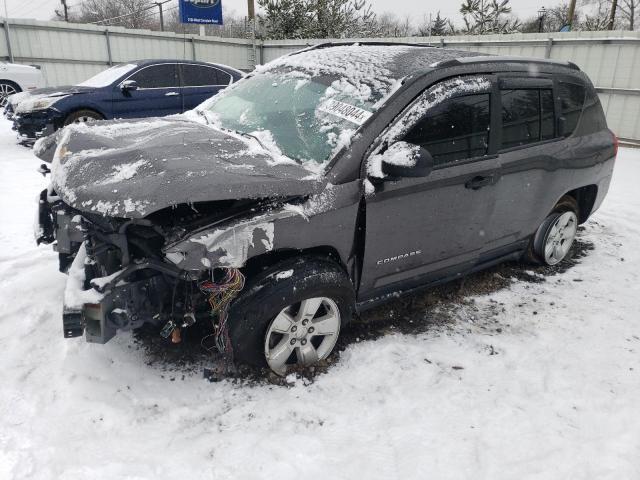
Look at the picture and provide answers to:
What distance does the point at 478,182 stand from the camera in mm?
3129

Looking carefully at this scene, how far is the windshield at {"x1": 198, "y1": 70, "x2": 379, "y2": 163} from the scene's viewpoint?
2742 millimetres

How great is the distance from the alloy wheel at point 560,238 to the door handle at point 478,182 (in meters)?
1.27

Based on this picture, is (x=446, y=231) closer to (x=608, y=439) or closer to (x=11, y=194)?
(x=608, y=439)

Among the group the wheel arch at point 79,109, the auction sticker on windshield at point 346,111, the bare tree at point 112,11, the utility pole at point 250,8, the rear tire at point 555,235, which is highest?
the bare tree at point 112,11

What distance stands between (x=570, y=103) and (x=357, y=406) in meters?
3.02

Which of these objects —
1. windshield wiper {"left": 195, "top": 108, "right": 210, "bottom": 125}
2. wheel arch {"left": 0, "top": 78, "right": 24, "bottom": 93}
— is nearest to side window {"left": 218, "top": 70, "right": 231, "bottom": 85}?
wheel arch {"left": 0, "top": 78, "right": 24, "bottom": 93}

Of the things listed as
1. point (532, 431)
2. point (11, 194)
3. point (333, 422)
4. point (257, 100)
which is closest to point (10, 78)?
point (11, 194)

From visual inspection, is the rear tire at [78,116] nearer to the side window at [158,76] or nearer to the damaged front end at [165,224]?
the side window at [158,76]

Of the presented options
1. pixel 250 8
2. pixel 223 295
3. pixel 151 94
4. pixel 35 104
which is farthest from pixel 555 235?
pixel 250 8

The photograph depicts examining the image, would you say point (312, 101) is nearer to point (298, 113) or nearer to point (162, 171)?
point (298, 113)

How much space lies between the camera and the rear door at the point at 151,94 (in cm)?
805

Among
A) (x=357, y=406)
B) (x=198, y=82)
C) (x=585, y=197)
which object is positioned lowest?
(x=357, y=406)

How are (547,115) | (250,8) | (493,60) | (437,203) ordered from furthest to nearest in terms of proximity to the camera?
(250,8)
(547,115)
(493,60)
(437,203)

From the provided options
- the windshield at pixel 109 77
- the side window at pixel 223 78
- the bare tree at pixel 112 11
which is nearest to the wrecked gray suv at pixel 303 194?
the windshield at pixel 109 77
